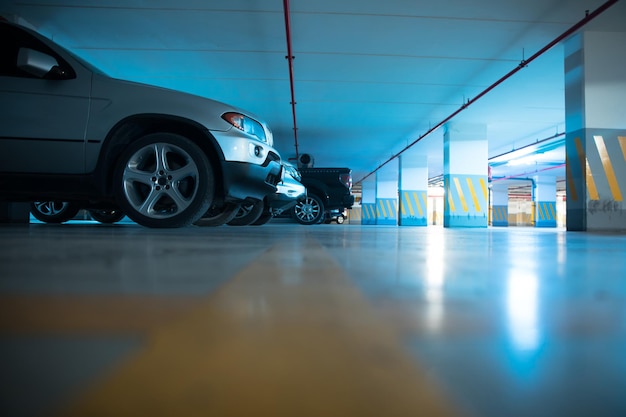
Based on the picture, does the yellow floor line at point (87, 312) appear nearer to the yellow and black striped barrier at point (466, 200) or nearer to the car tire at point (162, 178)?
the car tire at point (162, 178)

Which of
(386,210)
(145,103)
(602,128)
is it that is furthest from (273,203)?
(386,210)

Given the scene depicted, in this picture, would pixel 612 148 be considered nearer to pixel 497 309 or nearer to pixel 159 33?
pixel 497 309

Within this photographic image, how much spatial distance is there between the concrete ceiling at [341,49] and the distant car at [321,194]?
2.29 m

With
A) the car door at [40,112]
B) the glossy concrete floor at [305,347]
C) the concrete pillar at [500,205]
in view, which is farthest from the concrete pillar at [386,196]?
the glossy concrete floor at [305,347]

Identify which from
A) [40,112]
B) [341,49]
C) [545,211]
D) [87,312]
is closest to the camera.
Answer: [87,312]

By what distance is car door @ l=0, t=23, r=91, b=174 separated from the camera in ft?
10.2

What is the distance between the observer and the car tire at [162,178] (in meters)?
3.38

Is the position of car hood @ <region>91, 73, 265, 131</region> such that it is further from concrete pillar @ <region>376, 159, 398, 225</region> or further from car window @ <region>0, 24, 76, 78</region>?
concrete pillar @ <region>376, 159, 398, 225</region>

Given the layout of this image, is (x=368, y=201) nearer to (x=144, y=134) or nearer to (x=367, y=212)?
(x=367, y=212)

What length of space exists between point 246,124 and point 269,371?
346 cm

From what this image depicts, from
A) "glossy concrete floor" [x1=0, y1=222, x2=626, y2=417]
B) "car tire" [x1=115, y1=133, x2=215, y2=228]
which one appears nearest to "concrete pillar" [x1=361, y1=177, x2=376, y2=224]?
"car tire" [x1=115, y1=133, x2=215, y2=228]

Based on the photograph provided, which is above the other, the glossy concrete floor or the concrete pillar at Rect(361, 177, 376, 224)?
the concrete pillar at Rect(361, 177, 376, 224)

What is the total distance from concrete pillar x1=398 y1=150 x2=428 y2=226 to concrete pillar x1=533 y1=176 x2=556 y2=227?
13.2 m

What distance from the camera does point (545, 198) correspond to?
2880cm
